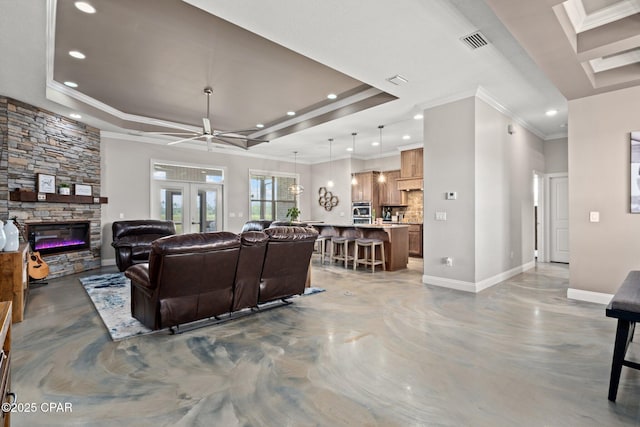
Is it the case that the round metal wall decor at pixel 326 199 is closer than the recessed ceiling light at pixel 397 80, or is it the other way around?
the recessed ceiling light at pixel 397 80

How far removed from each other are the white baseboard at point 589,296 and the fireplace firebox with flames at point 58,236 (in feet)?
27.1

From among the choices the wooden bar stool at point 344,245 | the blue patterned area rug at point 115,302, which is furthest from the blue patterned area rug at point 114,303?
the wooden bar stool at point 344,245

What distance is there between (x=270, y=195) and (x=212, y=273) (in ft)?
22.5

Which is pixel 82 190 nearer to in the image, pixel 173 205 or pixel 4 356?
pixel 173 205

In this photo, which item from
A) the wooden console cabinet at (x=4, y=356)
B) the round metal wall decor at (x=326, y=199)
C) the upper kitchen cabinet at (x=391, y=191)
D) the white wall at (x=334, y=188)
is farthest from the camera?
the round metal wall decor at (x=326, y=199)

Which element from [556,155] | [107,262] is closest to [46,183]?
[107,262]

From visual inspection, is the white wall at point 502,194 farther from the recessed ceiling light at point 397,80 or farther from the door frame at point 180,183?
the door frame at point 180,183

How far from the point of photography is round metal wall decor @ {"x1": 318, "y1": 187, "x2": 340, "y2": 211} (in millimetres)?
9945

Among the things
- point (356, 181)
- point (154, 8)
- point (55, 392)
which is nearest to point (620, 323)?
point (55, 392)

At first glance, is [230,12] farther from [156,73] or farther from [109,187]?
[109,187]

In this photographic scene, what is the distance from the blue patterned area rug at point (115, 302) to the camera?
3090 millimetres

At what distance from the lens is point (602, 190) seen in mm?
3979

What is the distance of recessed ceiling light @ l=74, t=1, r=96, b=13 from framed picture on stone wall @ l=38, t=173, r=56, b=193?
3547mm

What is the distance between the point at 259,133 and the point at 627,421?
293 inches
